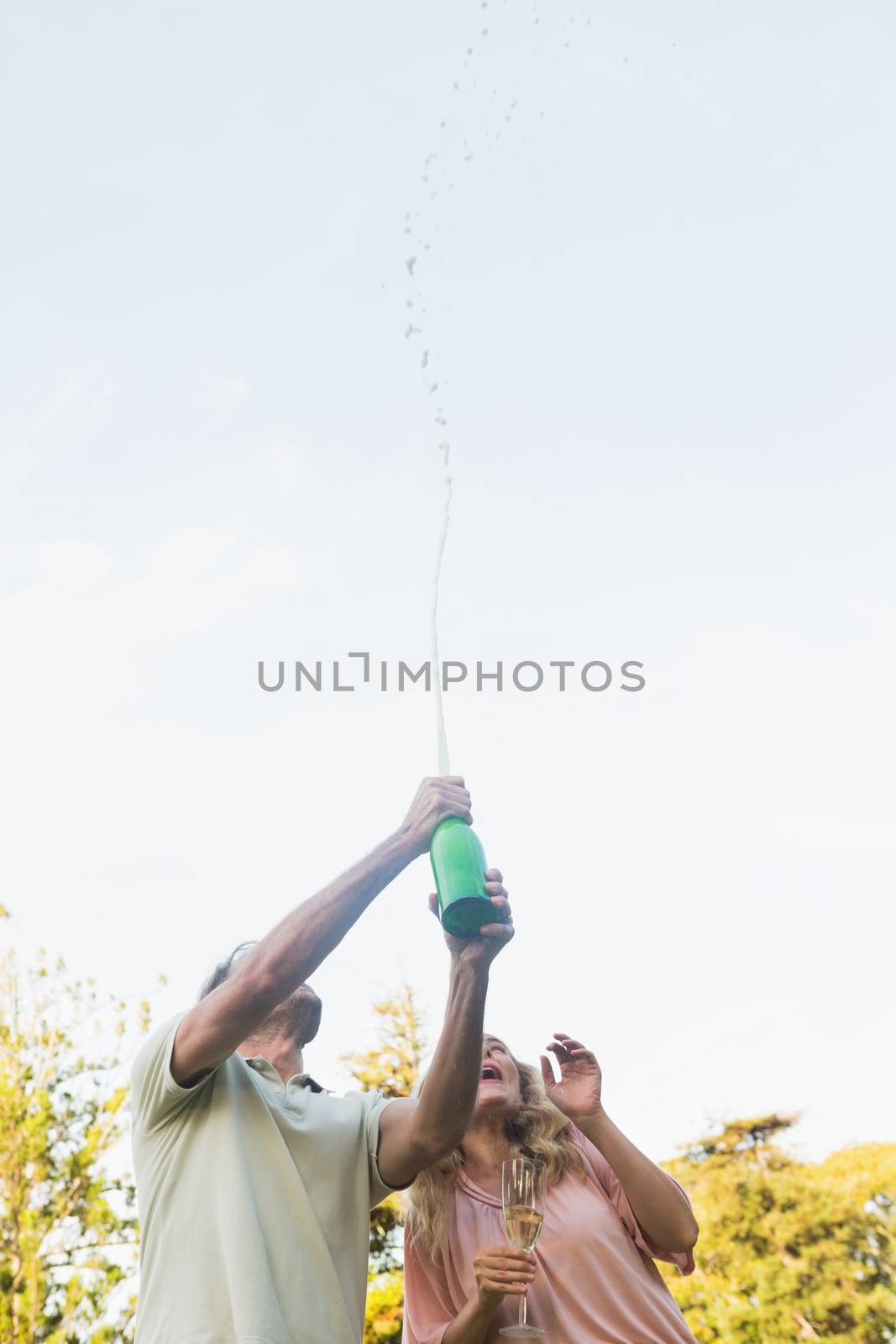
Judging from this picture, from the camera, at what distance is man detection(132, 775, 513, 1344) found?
7.28 ft

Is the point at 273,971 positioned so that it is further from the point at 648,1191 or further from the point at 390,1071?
the point at 390,1071

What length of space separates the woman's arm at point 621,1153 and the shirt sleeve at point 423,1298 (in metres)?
0.52

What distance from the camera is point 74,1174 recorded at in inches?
436

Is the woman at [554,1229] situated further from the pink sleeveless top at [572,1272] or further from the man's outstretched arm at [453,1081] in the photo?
the man's outstretched arm at [453,1081]

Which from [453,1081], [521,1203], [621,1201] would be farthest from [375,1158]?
[621,1201]

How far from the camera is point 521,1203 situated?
2725mm

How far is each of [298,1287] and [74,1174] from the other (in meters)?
10.1

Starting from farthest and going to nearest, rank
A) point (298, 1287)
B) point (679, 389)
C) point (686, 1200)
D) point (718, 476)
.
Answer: point (718, 476) → point (679, 389) → point (686, 1200) → point (298, 1287)

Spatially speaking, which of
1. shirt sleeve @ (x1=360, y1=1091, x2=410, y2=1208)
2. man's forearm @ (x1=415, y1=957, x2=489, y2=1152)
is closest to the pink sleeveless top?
shirt sleeve @ (x1=360, y1=1091, x2=410, y2=1208)

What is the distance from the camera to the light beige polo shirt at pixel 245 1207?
218 centimetres

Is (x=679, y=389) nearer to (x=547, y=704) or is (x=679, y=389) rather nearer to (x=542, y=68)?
(x=547, y=704)

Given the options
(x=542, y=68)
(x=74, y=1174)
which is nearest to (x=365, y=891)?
(x=542, y=68)

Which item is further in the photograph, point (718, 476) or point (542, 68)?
point (718, 476)

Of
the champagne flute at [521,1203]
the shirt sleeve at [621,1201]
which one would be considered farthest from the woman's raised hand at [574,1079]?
the champagne flute at [521,1203]
